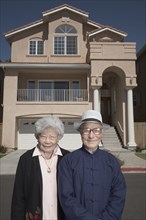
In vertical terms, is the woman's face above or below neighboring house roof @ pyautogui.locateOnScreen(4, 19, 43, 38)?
below

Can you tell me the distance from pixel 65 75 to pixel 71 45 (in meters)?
2.78

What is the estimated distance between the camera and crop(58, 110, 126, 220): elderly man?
7.45 ft

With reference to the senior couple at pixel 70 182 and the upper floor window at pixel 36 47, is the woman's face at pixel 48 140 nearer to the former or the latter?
the senior couple at pixel 70 182

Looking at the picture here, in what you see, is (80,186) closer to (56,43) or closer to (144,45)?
(56,43)

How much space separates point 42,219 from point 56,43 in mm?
19885

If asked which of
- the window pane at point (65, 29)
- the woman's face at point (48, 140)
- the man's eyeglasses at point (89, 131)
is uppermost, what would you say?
the window pane at point (65, 29)

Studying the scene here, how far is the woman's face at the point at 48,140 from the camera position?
2.63 meters

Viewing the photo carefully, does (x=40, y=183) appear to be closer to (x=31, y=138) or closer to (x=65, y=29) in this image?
(x=31, y=138)

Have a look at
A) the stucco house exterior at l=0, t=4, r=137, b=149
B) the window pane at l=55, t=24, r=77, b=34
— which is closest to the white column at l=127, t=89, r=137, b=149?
the stucco house exterior at l=0, t=4, r=137, b=149

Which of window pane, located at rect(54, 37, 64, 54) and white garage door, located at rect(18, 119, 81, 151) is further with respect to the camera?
window pane, located at rect(54, 37, 64, 54)

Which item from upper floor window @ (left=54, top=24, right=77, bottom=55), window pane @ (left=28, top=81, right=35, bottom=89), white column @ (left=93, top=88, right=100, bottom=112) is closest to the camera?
white column @ (left=93, top=88, right=100, bottom=112)

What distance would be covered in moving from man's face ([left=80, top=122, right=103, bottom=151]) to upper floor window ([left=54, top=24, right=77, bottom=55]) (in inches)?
748

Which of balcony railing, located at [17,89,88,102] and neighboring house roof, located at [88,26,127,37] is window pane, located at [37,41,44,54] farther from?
neighboring house roof, located at [88,26,127,37]

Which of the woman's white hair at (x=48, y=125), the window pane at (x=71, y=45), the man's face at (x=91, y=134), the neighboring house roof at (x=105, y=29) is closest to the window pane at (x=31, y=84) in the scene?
the window pane at (x=71, y=45)
